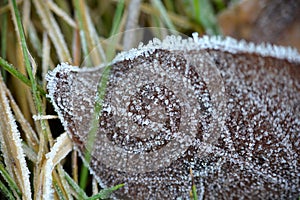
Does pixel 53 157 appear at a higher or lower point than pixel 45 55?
lower

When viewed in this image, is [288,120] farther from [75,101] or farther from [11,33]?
[11,33]

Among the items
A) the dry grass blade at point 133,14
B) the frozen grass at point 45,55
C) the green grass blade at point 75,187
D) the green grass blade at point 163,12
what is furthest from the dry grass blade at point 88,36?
the green grass blade at point 75,187

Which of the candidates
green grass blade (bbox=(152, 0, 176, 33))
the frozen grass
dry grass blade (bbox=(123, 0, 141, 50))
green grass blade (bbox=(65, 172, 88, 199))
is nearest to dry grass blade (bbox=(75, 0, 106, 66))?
the frozen grass

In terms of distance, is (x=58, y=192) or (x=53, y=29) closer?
(x=58, y=192)

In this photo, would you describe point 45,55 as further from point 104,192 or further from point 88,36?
point 104,192

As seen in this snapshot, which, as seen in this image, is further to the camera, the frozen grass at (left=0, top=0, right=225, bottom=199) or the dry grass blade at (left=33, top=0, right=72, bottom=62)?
the dry grass blade at (left=33, top=0, right=72, bottom=62)

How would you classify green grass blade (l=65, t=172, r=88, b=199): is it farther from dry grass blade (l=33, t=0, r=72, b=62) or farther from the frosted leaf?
dry grass blade (l=33, t=0, r=72, b=62)

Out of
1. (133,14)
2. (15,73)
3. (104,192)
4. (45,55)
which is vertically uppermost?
(133,14)

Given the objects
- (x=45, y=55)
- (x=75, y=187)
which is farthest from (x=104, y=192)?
(x=45, y=55)
